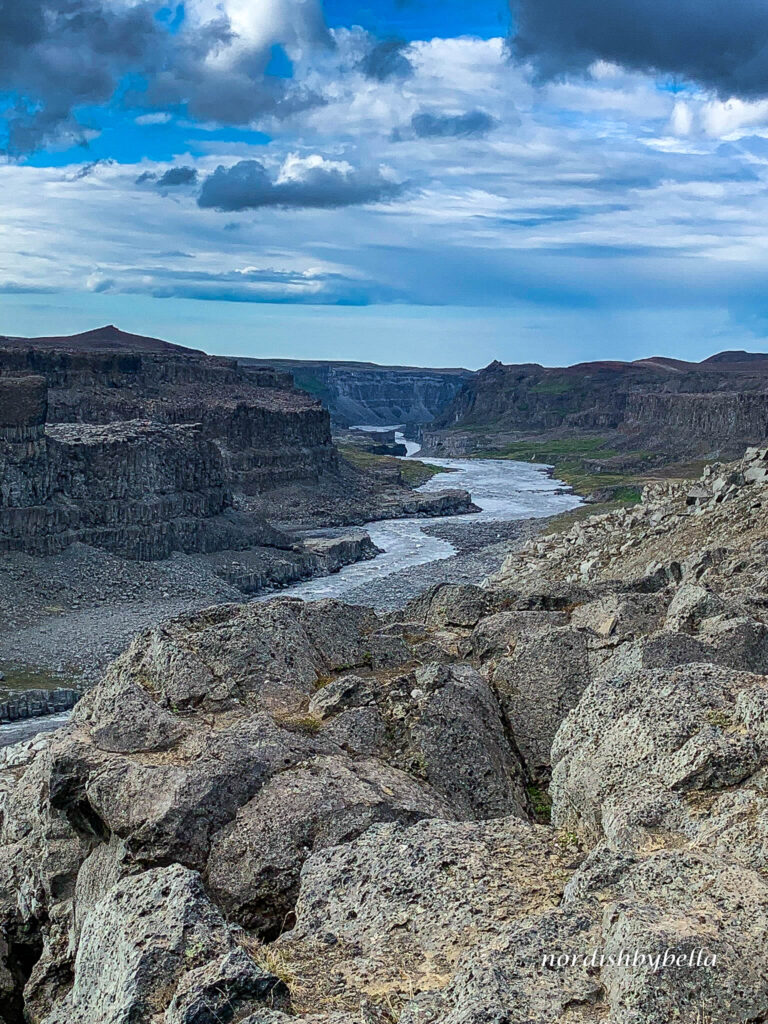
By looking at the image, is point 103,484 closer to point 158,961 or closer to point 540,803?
point 540,803

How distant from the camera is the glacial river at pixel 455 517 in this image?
80.1 metres

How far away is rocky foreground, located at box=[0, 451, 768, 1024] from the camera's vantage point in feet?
24.7

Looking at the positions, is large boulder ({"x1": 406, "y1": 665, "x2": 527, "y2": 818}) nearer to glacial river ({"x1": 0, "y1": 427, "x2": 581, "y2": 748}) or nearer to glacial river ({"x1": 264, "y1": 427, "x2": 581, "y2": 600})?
glacial river ({"x1": 0, "y1": 427, "x2": 581, "y2": 748})

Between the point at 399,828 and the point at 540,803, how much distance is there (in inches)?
176

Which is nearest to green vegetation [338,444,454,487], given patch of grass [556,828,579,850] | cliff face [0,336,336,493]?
cliff face [0,336,336,493]

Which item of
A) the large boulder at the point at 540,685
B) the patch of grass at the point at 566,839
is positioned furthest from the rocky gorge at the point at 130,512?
the patch of grass at the point at 566,839

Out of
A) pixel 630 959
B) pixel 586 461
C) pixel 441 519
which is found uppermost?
pixel 586 461

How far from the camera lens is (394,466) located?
157 m

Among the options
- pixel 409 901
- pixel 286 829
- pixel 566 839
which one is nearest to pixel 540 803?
Answer: pixel 566 839

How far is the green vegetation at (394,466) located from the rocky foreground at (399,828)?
126 m

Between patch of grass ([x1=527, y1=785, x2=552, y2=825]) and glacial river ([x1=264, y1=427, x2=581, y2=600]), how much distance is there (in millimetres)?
54791

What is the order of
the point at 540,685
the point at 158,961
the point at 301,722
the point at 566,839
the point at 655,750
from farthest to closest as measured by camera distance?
1. the point at 540,685
2. the point at 301,722
3. the point at 655,750
4. the point at 566,839
5. the point at 158,961

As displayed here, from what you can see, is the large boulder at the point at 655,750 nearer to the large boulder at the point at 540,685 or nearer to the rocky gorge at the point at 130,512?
the large boulder at the point at 540,685

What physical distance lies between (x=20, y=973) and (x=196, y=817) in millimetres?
3043
